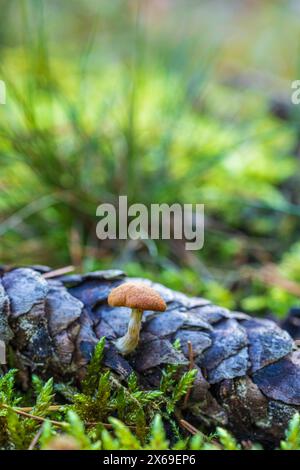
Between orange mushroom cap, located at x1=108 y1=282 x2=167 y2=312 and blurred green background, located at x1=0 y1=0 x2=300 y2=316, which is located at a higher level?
blurred green background, located at x1=0 y1=0 x2=300 y2=316

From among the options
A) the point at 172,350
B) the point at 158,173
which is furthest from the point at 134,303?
the point at 158,173

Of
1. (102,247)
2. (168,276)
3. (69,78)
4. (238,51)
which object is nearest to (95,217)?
(102,247)

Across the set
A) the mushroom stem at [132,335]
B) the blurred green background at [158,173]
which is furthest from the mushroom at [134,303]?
the blurred green background at [158,173]

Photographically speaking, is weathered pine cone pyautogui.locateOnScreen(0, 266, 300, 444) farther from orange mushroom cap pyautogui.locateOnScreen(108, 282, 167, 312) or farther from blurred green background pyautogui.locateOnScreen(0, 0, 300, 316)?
blurred green background pyautogui.locateOnScreen(0, 0, 300, 316)

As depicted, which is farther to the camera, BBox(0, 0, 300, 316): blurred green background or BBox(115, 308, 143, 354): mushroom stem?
BBox(0, 0, 300, 316): blurred green background

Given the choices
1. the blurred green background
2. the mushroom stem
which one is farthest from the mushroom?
the blurred green background

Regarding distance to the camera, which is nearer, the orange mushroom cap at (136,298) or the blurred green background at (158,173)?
the orange mushroom cap at (136,298)

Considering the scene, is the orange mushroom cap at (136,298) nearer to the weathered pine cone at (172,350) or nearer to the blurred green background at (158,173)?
the weathered pine cone at (172,350)
